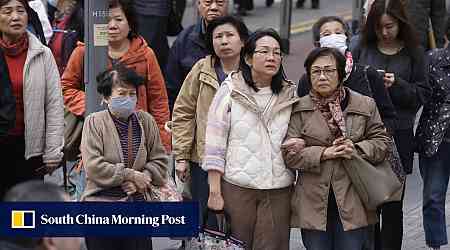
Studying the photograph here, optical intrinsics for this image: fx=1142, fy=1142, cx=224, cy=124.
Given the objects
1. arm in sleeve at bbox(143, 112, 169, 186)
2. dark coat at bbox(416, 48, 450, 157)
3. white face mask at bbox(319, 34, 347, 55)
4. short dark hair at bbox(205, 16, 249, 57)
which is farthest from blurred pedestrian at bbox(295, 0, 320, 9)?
arm in sleeve at bbox(143, 112, 169, 186)

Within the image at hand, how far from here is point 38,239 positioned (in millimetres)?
4160

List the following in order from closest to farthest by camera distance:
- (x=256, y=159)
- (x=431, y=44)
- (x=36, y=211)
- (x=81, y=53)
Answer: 1. (x=36, y=211)
2. (x=256, y=159)
3. (x=81, y=53)
4. (x=431, y=44)

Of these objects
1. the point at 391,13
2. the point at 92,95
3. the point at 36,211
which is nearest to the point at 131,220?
the point at 92,95

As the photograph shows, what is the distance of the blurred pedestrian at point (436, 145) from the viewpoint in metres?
7.94

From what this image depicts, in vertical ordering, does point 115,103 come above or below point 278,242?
above

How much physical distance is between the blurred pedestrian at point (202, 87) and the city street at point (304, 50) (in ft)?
3.57

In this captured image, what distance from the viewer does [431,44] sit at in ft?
35.2

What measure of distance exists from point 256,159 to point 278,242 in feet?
1.78

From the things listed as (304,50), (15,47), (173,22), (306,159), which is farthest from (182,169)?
(304,50)

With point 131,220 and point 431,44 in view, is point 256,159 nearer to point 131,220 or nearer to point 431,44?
point 131,220

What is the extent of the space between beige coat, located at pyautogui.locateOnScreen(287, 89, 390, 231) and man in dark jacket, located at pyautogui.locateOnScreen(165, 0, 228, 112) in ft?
4.32

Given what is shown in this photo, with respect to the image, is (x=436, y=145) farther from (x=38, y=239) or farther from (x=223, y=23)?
(x=38, y=239)

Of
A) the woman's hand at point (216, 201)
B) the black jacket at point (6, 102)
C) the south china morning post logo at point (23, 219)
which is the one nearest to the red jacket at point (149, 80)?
the black jacket at point (6, 102)

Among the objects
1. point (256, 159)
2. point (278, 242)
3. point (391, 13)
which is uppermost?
point (391, 13)
